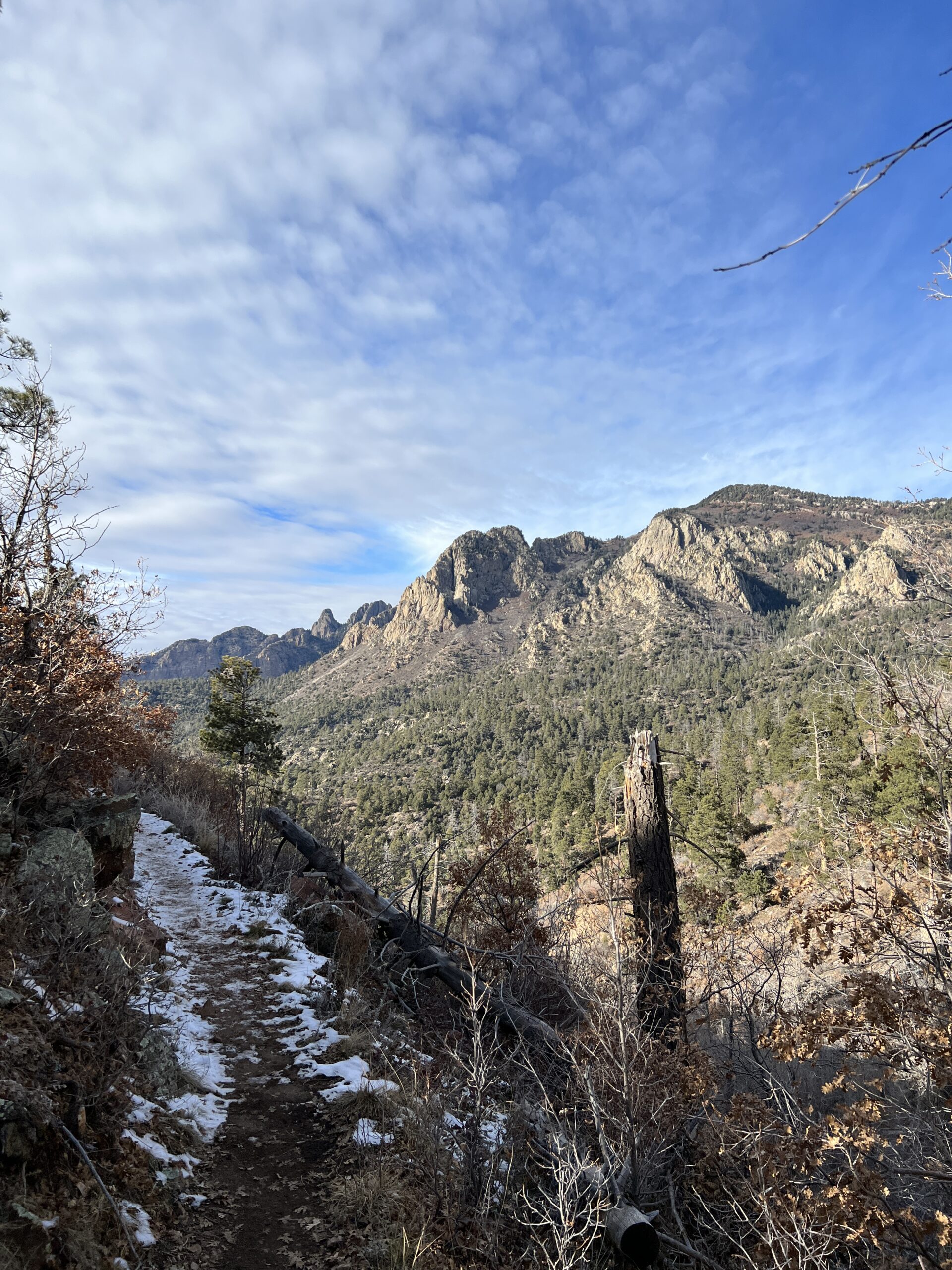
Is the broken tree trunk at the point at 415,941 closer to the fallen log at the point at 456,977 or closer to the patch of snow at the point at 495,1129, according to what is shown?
the fallen log at the point at 456,977

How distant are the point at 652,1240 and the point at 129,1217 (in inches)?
107

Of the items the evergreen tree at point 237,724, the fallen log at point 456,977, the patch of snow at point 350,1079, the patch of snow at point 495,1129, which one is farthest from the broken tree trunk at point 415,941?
the evergreen tree at point 237,724

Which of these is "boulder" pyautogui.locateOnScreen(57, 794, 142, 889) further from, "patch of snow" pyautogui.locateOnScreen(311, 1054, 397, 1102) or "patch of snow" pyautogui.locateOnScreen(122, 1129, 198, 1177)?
"patch of snow" pyautogui.locateOnScreen(122, 1129, 198, 1177)

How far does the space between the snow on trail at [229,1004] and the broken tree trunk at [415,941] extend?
100 cm

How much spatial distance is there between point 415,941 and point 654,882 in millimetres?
3683

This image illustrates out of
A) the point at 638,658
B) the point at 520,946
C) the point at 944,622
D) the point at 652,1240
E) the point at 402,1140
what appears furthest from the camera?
the point at 638,658

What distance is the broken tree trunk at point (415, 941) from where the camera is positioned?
220 inches

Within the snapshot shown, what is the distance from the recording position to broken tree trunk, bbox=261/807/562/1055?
5.59 metres

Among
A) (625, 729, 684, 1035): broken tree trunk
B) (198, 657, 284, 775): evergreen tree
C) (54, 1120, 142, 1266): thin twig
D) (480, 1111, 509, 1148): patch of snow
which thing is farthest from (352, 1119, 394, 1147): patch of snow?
(198, 657, 284, 775): evergreen tree

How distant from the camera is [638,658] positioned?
173m

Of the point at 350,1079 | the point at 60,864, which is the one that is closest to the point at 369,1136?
the point at 350,1079

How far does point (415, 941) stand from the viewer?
7.51m

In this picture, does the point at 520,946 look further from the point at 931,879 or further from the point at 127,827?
the point at 127,827

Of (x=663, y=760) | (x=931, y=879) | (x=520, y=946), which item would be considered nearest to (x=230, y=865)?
(x=520, y=946)
